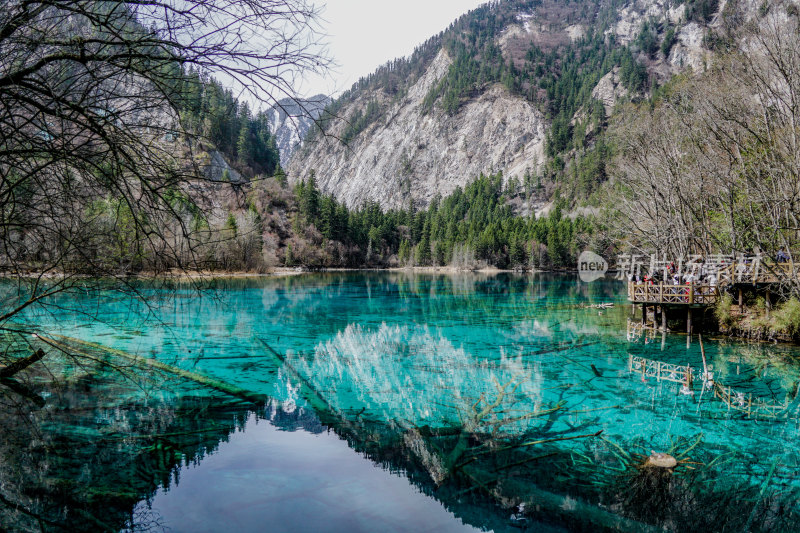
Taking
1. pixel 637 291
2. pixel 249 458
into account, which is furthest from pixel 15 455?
pixel 637 291

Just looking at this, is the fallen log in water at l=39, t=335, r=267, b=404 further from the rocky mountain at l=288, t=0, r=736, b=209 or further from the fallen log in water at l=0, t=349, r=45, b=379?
the rocky mountain at l=288, t=0, r=736, b=209

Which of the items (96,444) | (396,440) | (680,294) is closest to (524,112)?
(680,294)

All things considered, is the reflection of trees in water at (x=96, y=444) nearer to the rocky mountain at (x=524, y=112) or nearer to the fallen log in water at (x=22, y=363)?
the fallen log in water at (x=22, y=363)

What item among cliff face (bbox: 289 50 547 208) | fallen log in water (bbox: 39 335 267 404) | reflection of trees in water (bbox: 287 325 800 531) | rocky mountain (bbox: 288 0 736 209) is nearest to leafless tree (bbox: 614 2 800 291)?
reflection of trees in water (bbox: 287 325 800 531)

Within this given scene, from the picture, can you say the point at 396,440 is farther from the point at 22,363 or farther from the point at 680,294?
the point at 680,294

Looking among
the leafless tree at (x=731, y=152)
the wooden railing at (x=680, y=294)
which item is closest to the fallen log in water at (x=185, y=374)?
the leafless tree at (x=731, y=152)

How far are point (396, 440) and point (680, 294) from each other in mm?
16475

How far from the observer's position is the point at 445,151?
17512 centimetres

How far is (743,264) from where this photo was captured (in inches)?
750

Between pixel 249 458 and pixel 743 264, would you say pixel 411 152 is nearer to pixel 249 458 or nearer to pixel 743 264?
pixel 743 264

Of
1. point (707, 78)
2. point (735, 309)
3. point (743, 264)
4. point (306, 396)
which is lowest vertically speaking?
point (306, 396)

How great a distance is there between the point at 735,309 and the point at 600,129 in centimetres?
12459

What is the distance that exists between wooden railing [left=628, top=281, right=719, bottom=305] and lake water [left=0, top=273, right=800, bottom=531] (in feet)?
11.4

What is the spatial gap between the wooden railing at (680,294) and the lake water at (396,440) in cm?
348
